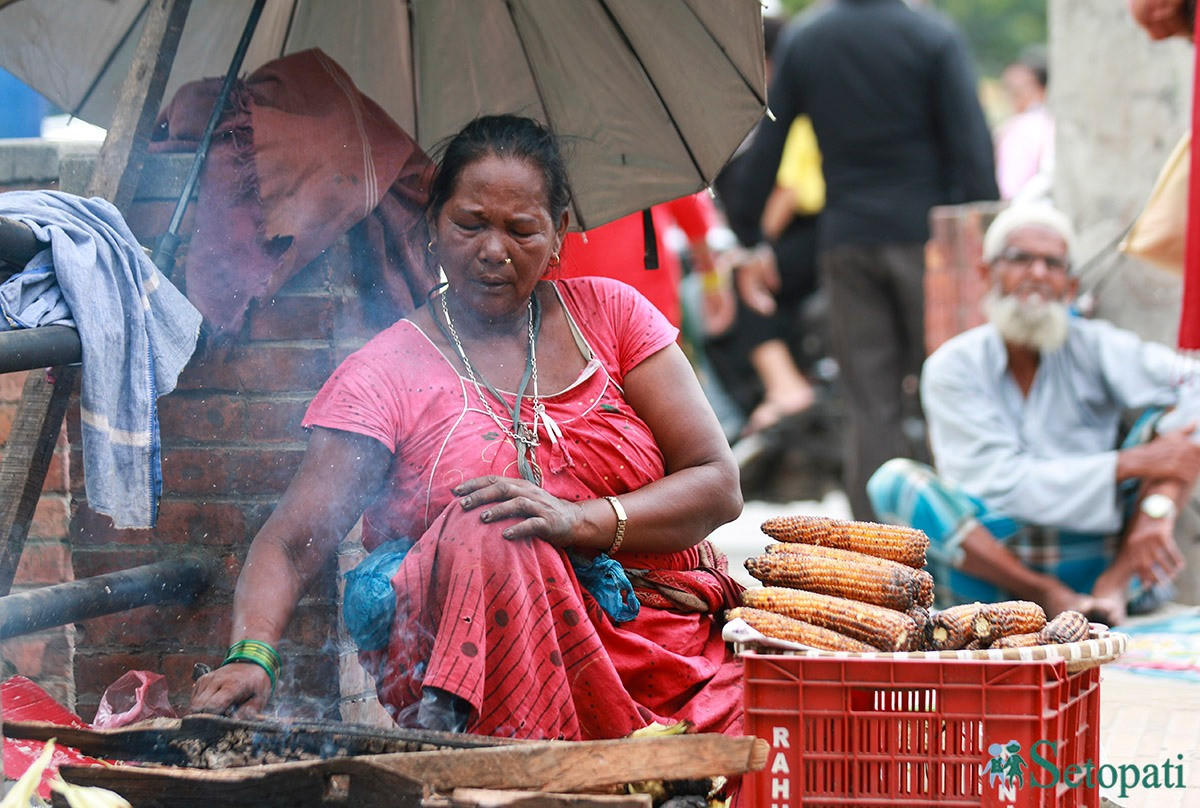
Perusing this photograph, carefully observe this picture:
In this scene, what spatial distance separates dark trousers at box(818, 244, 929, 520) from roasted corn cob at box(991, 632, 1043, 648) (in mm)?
4581

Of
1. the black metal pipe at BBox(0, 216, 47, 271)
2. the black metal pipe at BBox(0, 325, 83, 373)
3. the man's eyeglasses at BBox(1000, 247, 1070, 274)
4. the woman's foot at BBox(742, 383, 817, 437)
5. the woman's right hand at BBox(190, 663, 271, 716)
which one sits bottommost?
the woman's right hand at BBox(190, 663, 271, 716)

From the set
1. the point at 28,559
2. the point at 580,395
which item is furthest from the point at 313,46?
the point at 28,559

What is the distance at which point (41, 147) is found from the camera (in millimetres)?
3770

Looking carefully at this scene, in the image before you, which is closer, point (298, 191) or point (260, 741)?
point (260, 741)

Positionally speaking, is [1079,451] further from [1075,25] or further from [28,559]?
[28,559]

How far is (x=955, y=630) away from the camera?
111 inches

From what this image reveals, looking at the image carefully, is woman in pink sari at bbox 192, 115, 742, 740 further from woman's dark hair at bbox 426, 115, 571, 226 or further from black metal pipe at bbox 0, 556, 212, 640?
black metal pipe at bbox 0, 556, 212, 640

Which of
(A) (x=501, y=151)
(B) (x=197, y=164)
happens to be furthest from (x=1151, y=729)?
(B) (x=197, y=164)

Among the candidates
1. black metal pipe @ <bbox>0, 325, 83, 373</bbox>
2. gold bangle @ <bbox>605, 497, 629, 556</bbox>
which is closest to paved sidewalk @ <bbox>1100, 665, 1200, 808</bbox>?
gold bangle @ <bbox>605, 497, 629, 556</bbox>

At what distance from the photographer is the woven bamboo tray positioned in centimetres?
251

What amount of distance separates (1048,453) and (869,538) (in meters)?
3.07

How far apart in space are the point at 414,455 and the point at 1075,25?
462 cm

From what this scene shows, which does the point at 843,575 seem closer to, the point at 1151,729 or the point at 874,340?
the point at 1151,729

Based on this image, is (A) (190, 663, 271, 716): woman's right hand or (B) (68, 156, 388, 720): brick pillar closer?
Answer: (A) (190, 663, 271, 716): woman's right hand
